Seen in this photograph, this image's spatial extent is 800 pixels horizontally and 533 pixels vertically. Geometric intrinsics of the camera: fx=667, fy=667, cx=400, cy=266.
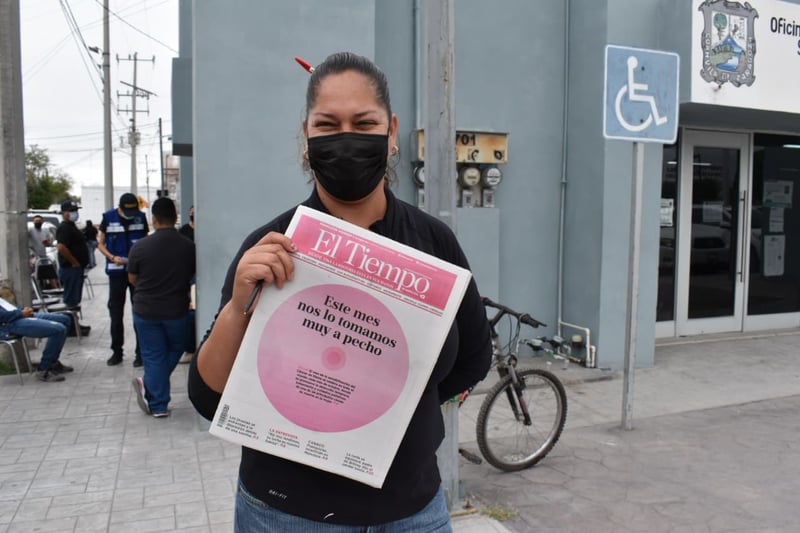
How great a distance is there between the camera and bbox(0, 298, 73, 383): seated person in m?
6.82

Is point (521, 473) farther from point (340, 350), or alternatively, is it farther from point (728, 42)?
point (728, 42)

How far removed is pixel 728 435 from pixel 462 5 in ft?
16.3

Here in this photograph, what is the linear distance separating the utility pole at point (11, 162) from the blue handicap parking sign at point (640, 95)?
22.0 feet

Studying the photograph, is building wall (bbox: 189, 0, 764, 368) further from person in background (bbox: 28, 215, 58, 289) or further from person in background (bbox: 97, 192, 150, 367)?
person in background (bbox: 28, 215, 58, 289)

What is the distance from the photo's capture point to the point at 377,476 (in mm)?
1563

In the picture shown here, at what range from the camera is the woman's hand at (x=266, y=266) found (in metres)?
1.48

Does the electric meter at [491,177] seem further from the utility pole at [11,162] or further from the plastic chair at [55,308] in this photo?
the plastic chair at [55,308]

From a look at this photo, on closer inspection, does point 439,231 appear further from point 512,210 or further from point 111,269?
point 111,269

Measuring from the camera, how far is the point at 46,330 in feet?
22.7

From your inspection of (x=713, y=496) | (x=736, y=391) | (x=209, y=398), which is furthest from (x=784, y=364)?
(x=209, y=398)

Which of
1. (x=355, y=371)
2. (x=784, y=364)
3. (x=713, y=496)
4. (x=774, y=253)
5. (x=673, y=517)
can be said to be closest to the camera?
(x=355, y=371)

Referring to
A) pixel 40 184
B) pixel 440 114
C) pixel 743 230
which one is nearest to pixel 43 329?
pixel 440 114

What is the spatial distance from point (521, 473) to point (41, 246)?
1451 cm

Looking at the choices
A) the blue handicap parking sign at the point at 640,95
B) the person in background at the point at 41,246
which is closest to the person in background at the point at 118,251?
the person in background at the point at 41,246
